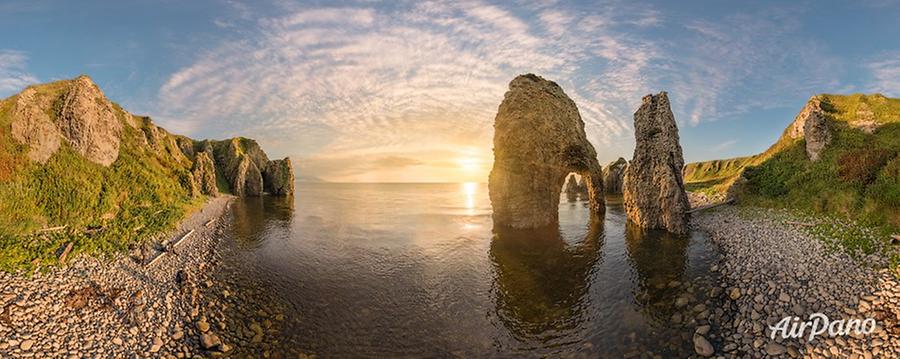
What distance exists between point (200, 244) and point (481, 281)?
26.9 meters

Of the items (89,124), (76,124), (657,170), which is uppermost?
(89,124)

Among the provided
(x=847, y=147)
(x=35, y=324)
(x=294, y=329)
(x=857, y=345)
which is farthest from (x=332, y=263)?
(x=847, y=147)

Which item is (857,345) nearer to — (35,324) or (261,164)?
(35,324)

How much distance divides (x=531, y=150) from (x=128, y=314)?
35213 mm

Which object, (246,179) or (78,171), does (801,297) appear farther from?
(246,179)

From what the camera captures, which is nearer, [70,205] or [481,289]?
[481,289]

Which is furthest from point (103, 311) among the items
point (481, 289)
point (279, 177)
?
point (279, 177)

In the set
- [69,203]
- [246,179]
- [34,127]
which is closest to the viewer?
[69,203]

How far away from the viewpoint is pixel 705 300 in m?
17.6

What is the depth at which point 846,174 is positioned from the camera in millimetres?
28719

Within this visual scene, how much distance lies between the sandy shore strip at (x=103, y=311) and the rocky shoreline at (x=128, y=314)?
30 mm

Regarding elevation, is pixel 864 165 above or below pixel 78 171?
below

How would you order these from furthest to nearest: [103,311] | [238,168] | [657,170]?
[238,168]
[657,170]
[103,311]

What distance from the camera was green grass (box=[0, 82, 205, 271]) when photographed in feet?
65.3
